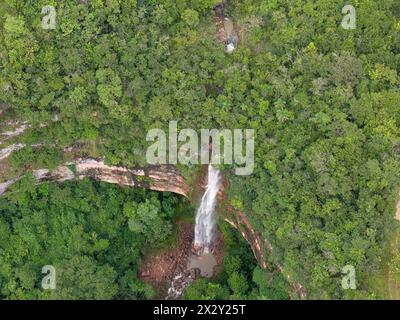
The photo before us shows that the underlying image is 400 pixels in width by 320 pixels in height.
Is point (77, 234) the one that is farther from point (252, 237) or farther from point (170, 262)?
point (252, 237)

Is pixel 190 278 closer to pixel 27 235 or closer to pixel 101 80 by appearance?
pixel 27 235

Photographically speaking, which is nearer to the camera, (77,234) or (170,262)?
(77,234)

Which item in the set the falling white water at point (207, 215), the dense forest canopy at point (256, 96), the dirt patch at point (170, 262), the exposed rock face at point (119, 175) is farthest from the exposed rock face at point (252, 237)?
the exposed rock face at point (119, 175)

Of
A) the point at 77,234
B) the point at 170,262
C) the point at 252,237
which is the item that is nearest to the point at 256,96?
the point at 252,237

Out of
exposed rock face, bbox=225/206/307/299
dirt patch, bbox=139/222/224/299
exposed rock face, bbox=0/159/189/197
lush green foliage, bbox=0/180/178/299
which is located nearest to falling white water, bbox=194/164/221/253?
dirt patch, bbox=139/222/224/299

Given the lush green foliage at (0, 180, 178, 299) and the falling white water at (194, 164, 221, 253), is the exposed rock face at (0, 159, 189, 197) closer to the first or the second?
the lush green foliage at (0, 180, 178, 299)

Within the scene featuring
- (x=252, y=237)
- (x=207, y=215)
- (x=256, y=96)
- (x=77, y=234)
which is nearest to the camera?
(x=256, y=96)

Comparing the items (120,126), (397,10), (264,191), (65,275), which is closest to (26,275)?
(65,275)
